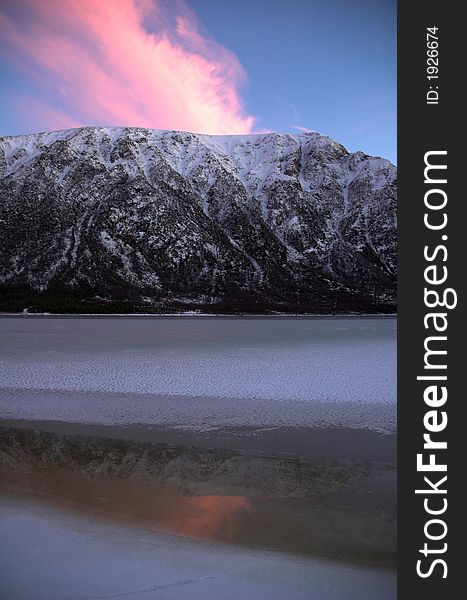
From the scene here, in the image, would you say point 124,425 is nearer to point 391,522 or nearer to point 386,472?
point 386,472

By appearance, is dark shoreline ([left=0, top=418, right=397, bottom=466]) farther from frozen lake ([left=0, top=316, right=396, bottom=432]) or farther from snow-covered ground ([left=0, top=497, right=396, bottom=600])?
snow-covered ground ([left=0, top=497, right=396, bottom=600])

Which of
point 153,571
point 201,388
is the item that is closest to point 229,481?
point 153,571

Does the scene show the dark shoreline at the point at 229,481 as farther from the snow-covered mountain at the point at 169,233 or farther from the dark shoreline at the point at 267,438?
the snow-covered mountain at the point at 169,233

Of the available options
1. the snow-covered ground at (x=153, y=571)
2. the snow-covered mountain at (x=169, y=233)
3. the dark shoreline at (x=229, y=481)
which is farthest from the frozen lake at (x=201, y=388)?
the snow-covered mountain at (x=169, y=233)

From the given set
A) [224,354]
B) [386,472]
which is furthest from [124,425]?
[224,354]

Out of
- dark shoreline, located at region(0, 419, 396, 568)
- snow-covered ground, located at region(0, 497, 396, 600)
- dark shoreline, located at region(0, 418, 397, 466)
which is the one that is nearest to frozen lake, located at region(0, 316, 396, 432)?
dark shoreline, located at region(0, 418, 397, 466)

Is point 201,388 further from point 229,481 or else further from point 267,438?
point 229,481
